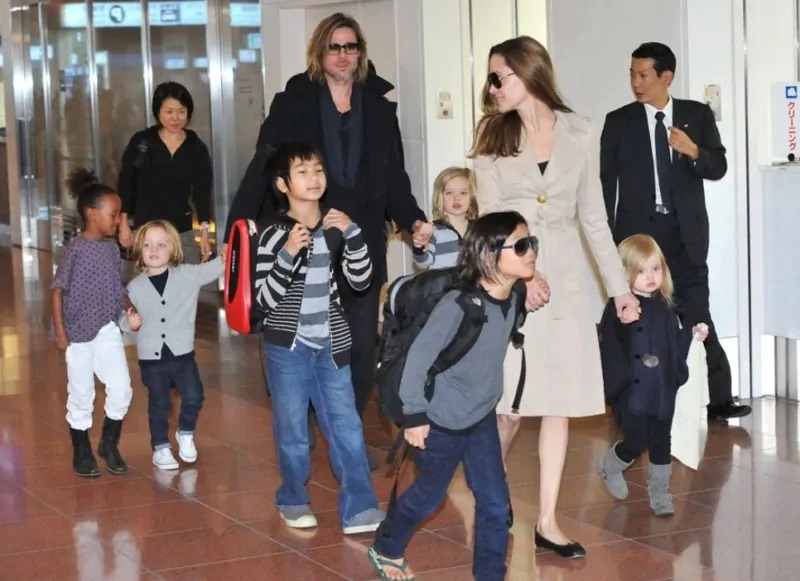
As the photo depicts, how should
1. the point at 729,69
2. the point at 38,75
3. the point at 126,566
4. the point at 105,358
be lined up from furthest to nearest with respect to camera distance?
the point at 38,75 → the point at 729,69 → the point at 105,358 → the point at 126,566

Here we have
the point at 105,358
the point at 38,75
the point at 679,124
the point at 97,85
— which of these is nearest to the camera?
the point at 105,358

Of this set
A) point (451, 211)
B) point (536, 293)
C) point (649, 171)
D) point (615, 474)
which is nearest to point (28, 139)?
point (649, 171)

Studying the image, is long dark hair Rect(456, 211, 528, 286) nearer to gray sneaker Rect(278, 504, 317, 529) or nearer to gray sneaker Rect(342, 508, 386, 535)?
gray sneaker Rect(342, 508, 386, 535)

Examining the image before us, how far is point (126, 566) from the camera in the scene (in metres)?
5.68

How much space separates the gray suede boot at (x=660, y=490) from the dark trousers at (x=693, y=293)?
1422mm

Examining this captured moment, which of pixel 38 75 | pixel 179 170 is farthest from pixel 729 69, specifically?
pixel 38 75

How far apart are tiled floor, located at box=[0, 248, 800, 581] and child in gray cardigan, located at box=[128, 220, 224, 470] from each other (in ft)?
1.42

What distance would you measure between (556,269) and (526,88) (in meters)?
0.67

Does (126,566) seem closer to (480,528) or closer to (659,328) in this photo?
(480,528)

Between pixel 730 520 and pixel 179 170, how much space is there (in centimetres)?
468

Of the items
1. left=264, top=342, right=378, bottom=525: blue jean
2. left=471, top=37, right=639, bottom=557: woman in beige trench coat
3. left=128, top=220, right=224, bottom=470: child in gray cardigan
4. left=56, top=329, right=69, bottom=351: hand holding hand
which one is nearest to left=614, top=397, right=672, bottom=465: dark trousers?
left=471, top=37, right=639, bottom=557: woman in beige trench coat

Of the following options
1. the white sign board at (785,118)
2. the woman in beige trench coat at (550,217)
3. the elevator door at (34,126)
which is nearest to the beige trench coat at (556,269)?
the woman in beige trench coat at (550,217)

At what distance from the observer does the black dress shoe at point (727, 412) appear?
323 inches

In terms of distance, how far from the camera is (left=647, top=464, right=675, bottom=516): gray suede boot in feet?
20.2
